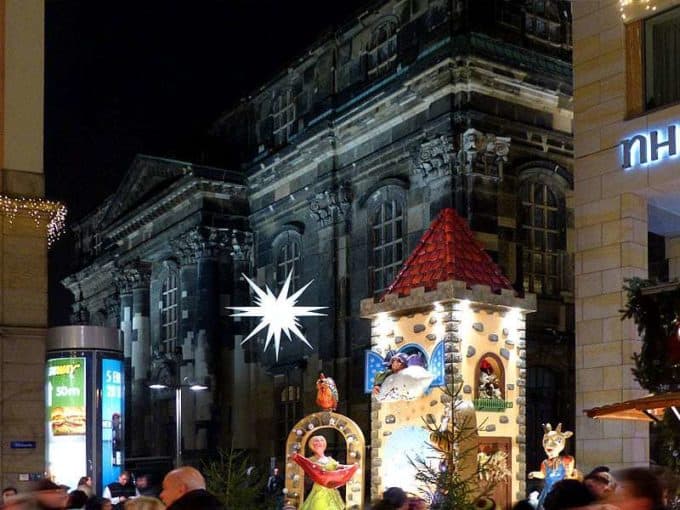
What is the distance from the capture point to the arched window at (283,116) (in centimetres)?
3916

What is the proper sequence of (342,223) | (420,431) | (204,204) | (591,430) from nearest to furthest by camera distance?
(420,431) → (591,430) → (342,223) → (204,204)

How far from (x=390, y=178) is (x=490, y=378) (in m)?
16.7

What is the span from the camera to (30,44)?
2245cm

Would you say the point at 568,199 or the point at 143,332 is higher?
the point at 568,199

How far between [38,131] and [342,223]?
14535mm

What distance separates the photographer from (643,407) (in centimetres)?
1351

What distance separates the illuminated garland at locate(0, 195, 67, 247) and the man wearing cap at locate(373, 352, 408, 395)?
8.30 metres

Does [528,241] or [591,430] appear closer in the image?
[591,430]

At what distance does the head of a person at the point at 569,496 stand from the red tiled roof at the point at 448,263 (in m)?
10.2

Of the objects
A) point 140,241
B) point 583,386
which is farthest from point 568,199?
point 140,241

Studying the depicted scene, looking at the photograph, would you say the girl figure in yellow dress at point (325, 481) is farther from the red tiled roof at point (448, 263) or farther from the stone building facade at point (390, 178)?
the stone building facade at point (390, 178)

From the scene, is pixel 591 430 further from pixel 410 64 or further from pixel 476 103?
pixel 410 64

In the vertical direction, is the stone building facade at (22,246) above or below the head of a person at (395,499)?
above

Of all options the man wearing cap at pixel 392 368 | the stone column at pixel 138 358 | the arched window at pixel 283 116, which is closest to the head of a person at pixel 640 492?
the man wearing cap at pixel 392 368
